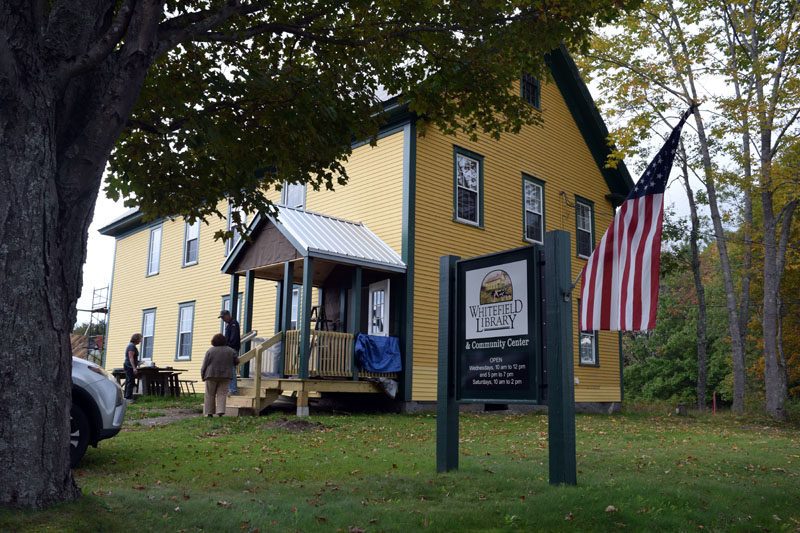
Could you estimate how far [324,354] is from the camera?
14680mm

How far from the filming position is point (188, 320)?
24.2 m

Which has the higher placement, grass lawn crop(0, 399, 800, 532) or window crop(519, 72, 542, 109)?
window crop(519, 72, 542, 109)

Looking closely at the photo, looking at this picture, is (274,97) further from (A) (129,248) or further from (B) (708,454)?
(A) (129,248)

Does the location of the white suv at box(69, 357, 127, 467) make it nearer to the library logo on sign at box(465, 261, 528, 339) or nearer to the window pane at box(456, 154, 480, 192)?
the library logo on sign at box(465, 261, 528, 339)

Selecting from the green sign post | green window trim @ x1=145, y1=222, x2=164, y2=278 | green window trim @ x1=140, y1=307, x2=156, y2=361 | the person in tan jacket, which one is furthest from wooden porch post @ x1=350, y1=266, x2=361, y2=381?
green window trim @ x1=145, y1=222, x2=164, y2=278

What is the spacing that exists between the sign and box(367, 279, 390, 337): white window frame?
9097mm

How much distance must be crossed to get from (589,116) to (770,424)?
1114cm

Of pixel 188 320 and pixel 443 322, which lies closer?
pixel 443 322

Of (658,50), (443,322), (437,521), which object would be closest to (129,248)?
(658,50)

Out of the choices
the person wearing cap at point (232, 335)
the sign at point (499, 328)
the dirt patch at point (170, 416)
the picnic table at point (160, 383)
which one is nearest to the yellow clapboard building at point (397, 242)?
the person wearing cap at point (232, 335)

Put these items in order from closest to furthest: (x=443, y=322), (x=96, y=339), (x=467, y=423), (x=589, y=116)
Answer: (x=443, y=322) < (x=467, y=423) < (x=589, y=116) < (x=96, y=339)

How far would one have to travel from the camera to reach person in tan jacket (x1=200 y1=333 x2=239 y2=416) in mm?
13305

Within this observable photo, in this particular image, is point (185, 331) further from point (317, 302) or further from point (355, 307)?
point (355, 307)

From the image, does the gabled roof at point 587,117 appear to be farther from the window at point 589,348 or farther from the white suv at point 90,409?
the white suv at point 90,409
